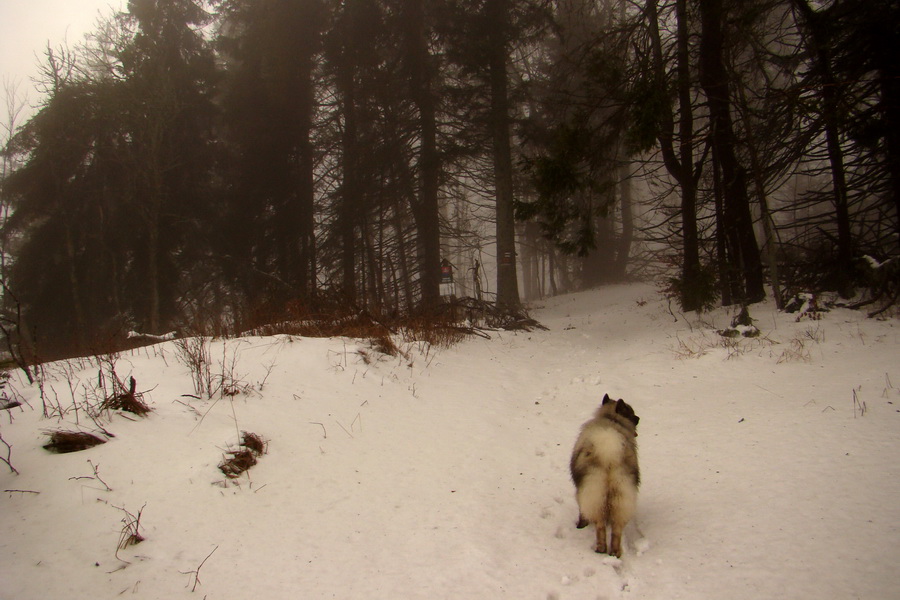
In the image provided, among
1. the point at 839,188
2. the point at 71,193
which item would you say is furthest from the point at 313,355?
the point at 71,193

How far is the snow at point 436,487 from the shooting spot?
2.77 m

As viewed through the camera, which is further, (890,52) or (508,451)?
(890,52)

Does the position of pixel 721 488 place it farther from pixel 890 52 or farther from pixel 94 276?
pixel 94 276

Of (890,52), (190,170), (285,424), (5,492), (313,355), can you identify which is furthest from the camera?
(190,170)

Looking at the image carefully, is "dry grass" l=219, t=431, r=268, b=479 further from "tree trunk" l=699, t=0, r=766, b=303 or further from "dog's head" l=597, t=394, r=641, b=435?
"tree trunk" l=699, t=0, r=766, b=303

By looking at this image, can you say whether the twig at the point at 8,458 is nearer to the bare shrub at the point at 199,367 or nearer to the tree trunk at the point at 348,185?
the bare shrub at the point at 199,367

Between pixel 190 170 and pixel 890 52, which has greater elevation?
pixel 190 170

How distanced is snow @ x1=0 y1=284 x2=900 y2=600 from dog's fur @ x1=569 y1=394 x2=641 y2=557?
0.87ft

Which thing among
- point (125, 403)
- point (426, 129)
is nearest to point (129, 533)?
point (125, 403)

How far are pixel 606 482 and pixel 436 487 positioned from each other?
1.69 metres

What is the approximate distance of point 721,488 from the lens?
3.74 meters

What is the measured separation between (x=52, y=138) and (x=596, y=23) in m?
23.7

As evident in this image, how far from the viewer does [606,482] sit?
3.06 m

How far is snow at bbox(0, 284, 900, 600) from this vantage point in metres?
2.77
